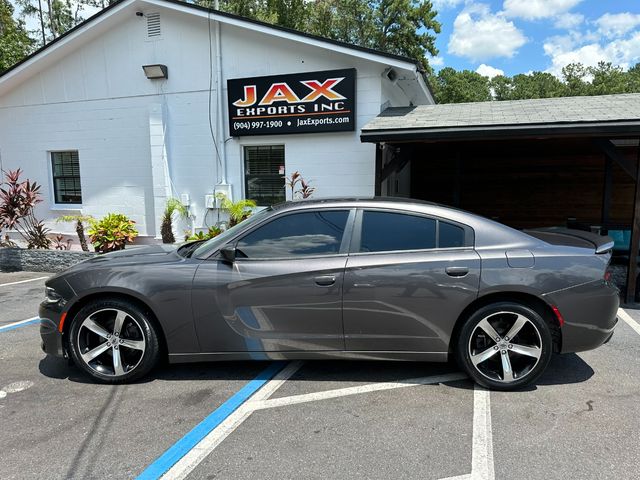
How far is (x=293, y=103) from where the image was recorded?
8703 millimetres

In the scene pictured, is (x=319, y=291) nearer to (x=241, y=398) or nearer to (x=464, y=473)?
(x=241, y=398)

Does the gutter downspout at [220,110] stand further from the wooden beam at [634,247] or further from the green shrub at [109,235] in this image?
the wooden beam at [634,247]

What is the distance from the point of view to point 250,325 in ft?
11.5

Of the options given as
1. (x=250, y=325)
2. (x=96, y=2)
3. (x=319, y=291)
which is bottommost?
(x=250, y=325)

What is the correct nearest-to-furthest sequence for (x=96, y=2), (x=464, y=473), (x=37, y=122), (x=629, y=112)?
(x=464, y=473) → (x=629, y=112) → (x=37, y=122) → (x=96, y=2)

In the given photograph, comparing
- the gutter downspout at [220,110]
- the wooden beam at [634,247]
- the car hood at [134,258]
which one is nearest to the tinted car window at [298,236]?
the car hood at [134,258]

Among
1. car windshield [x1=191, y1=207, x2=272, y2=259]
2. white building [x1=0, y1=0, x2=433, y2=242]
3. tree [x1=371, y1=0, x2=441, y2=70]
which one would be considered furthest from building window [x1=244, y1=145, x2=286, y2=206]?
tree [x1=371, y1=0, x2=441, y2=70]

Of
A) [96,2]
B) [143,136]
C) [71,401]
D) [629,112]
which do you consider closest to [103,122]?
[143,136]

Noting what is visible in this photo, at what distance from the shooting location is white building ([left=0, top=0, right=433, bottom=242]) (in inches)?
339

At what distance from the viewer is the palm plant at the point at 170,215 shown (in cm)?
924

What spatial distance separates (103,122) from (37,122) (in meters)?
2.09

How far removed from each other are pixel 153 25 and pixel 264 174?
4.14 meters

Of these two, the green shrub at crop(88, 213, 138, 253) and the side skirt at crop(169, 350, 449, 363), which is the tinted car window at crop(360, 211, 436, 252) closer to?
the side skirt at crop(169, 350, 449, 363)

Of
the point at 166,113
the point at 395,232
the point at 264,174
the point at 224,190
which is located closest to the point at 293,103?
the point at 264,174
